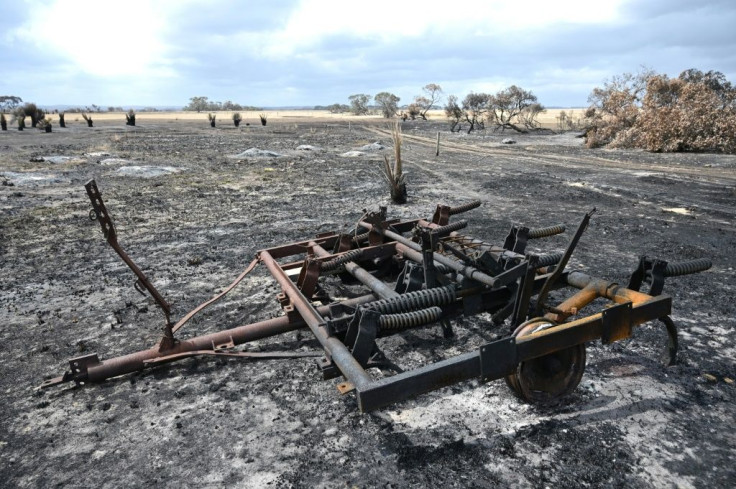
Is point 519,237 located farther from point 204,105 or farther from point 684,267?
point 204,105

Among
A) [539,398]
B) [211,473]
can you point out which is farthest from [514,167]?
[211,473]

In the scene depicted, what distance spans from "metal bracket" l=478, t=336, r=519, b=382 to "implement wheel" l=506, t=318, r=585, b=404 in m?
0.51

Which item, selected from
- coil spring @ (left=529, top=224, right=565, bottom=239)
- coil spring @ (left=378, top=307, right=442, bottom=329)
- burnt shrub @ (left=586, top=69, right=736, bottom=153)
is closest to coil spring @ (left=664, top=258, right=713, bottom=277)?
coil spring @ (left=529, top=224, right=565, bottom=239)

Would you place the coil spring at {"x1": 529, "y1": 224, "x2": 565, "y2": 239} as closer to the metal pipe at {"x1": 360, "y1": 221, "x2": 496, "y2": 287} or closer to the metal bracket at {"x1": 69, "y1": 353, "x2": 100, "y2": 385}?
the metal pipe at {"x1": 360, "y1": 221, "x2": 496, "y2": 287}

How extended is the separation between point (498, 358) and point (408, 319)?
0.71m

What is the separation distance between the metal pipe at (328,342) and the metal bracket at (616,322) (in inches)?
65.4

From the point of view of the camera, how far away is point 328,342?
10.0 feet

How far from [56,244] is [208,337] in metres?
6.00

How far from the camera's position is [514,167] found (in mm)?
18016

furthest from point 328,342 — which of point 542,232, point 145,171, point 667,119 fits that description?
point 667,119

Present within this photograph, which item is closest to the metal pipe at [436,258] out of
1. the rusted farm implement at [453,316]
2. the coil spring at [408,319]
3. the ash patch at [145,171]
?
the rusted farm implement at [453,316]

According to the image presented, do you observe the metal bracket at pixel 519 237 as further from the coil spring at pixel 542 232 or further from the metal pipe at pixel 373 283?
the metal pipe at pixel 373 283

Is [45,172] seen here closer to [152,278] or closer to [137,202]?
[137,202]

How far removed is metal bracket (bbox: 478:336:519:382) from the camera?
266 cm
